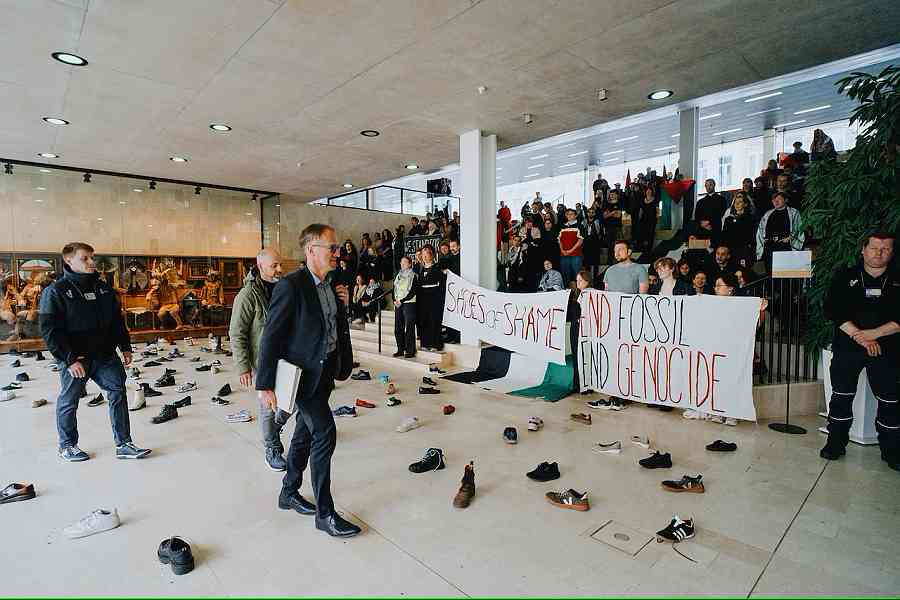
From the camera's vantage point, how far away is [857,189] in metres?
3.62

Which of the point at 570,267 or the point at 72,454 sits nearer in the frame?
the point at 72,454

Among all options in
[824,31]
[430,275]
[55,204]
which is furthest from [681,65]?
[55,204]

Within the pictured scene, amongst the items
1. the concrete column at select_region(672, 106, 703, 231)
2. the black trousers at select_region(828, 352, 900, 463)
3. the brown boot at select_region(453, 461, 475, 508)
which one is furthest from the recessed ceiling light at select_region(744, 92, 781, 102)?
the brown boot at select_region(453, 461, 475, 508)

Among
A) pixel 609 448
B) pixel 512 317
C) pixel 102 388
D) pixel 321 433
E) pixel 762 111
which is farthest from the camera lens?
pixel 762 111

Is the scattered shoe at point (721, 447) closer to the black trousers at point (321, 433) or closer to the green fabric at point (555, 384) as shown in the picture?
the green fabric at point (555, 384)

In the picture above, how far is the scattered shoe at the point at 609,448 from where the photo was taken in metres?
3.58

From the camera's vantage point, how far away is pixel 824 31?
423 cm

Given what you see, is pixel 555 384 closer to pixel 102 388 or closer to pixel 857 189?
pixel 857 189

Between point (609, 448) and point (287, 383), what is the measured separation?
2.64 meters

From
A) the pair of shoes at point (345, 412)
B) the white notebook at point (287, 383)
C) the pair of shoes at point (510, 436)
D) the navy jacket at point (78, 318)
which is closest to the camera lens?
the white notebook at point (287, 383)

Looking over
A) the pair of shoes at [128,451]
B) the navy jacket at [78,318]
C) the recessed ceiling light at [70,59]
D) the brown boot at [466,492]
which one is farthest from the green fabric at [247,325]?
the recessed ceiling light at [70,59]

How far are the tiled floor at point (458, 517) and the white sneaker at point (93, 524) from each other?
2.0 inches

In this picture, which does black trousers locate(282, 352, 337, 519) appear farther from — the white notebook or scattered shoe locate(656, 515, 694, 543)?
scattered shoe locate(656, 515, 694, 543)

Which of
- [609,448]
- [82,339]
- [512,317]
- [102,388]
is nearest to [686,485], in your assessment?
[609,448]
